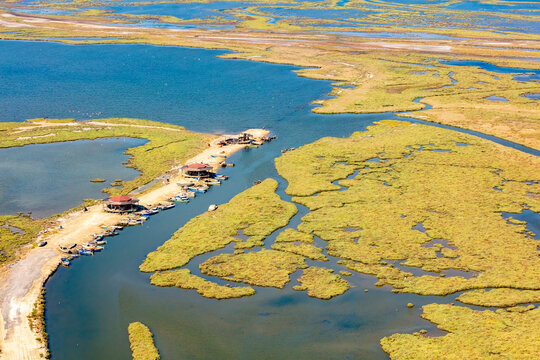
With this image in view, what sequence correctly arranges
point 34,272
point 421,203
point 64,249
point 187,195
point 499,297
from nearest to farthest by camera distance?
1. point 499,297
2. point 34,272
3. point 64,249
4. point 421,203
5. point 187,195

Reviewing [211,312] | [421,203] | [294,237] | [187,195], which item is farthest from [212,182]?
[211,312]

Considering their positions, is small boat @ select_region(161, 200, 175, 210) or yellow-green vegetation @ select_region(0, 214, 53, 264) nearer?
yellow-green vegetation @ select_region(0, 214, 53, 264)

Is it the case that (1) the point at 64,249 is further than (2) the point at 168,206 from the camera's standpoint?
No

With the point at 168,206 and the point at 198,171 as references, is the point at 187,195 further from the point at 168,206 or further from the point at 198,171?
the point at 198,171

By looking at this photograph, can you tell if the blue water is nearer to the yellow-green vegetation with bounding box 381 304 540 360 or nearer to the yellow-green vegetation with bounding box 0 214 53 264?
the yellow-green vegetation with bounding box 381 304 540 360

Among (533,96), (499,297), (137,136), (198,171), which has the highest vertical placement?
(533,96)

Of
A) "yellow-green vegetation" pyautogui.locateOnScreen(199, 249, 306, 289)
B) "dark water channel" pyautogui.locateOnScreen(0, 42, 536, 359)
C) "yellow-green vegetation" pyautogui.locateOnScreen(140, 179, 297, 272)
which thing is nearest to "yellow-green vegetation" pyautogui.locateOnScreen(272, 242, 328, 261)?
"yellow-green vegetation" pyautogui.locateOnScreen(199, 249, 306, 289)
